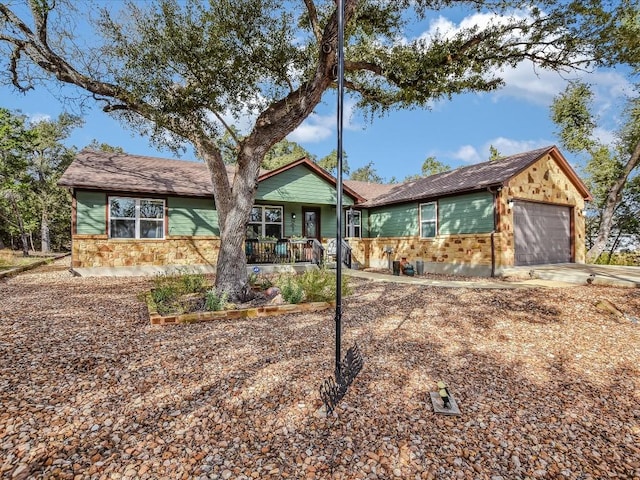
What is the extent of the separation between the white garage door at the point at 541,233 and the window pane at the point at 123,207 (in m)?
13.4

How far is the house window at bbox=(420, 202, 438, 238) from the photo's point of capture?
12828 millimetres

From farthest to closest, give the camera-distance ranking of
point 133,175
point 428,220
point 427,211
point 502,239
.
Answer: point 427,211 → point 428,220 → point 133,175 → point 502,239

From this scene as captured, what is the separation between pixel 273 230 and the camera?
14.0 metres

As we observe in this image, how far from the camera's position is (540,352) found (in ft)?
13.4

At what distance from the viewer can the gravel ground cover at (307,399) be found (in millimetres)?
2078

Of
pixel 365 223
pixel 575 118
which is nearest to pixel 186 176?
pixel 365 223

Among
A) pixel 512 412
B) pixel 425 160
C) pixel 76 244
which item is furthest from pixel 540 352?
pixel 425 160

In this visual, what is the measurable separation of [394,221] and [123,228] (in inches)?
435

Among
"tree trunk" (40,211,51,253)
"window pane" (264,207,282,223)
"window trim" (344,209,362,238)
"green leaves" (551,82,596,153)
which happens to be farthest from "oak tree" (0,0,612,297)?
"tree trunk" (40,211,51,253)

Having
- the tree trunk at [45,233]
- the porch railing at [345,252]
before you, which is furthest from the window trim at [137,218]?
the tree trunk at [45,233]

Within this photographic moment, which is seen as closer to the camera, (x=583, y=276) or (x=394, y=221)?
(x=583, y=276)

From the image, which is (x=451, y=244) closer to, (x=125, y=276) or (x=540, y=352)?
(x=540, y=352)

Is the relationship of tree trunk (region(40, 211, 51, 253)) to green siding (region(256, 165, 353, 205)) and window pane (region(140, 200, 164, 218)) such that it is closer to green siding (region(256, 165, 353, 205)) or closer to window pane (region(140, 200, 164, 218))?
window pane (region(140, 200, 164, 218))

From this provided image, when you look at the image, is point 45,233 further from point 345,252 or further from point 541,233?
point 541,233
